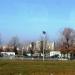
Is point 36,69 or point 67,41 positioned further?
point 67,41

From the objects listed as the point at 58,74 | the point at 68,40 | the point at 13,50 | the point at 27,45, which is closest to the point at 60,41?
the point at 68,40

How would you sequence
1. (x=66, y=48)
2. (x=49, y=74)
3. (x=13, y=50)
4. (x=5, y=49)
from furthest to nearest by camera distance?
(x=5, y=49) < (x=13, y=50) < (x=66, y=48) < (x=49, y=74)

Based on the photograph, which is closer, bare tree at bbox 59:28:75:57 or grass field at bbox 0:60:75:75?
grass field at bbox 0:60:75:75

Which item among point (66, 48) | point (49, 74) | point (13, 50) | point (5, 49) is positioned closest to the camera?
point (49, 74)

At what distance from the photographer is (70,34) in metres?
144

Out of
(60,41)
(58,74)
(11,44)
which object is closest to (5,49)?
(11,44)

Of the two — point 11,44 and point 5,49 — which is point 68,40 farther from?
point 5,49

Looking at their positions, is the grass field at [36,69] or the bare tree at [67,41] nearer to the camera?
the grass field at [36,69]

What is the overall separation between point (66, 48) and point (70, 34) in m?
9.35

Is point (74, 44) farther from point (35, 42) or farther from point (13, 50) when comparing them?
point (35, 42)

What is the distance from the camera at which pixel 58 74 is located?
2814cm

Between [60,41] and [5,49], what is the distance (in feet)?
152

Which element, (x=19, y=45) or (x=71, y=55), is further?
(x=19, y=45)

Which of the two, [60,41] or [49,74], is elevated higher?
[60,41]
